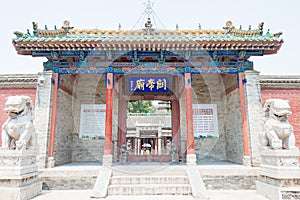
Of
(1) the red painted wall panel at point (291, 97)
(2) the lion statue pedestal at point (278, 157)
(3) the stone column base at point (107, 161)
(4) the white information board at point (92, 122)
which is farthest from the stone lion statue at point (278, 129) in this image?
(4) the white information board at point (92, 122)

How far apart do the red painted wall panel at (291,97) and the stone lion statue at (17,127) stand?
767 cm

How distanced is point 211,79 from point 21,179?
8352mm

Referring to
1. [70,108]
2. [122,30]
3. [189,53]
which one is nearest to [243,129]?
[189,53]

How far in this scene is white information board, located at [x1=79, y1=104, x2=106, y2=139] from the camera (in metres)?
8.60

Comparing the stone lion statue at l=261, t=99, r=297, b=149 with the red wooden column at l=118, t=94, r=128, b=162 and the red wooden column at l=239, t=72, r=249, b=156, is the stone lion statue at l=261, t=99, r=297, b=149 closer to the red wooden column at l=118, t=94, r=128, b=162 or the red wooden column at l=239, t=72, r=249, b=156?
the red wooden column at l=239, t=72, r=249, b=156

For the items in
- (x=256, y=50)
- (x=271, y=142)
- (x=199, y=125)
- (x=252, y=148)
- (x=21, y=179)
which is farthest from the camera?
(x=199, y=125)

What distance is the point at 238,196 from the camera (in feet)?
16.6

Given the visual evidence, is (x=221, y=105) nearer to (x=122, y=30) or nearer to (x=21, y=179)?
(x=122, y=30)

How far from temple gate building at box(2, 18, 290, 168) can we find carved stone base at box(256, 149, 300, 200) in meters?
1.65

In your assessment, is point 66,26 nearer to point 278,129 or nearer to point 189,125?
point 189,125

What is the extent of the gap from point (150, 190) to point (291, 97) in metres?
6.26

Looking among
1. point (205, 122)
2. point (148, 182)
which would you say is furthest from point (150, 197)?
point (205, 122)

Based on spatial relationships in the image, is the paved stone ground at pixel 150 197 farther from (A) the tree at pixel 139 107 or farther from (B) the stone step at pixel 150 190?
(A) the tree at pixel 139 107

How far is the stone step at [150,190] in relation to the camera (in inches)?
199
